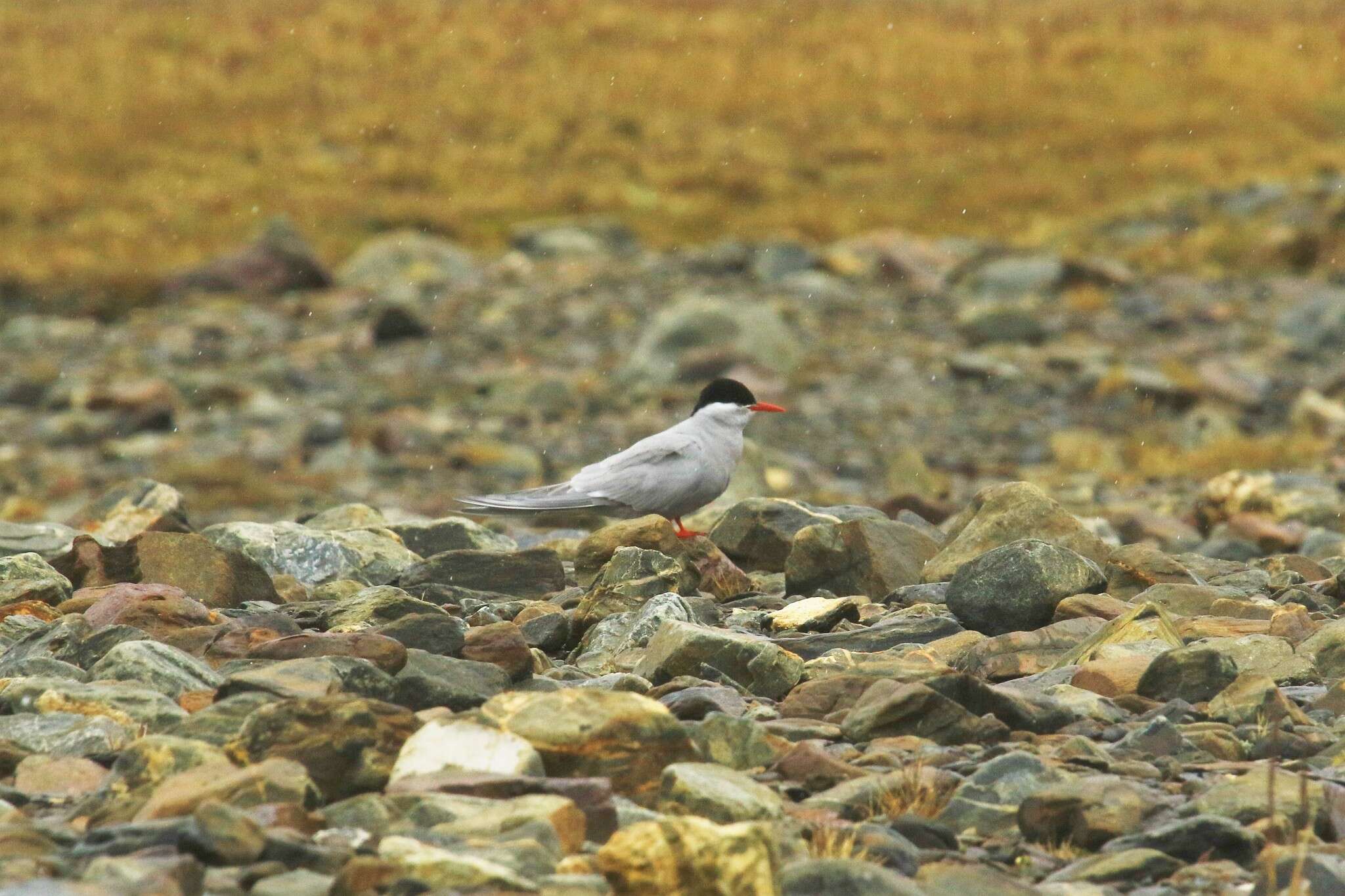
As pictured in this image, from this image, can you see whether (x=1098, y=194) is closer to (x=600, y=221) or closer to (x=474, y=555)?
(x=600, y=221)

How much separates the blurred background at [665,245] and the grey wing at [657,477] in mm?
3003

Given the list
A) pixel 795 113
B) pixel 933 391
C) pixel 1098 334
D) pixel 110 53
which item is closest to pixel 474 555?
pixel 933 391

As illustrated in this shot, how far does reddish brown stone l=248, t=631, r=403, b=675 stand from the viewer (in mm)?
5219

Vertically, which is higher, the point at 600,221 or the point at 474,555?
the point at 474,555

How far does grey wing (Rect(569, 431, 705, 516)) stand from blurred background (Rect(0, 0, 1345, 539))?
3003 mm

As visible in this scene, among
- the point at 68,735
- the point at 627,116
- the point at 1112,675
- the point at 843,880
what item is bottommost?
the point at 627,116

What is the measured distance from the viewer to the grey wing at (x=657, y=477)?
7988 millimetres

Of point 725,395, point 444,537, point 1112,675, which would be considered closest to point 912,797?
point 1112,675

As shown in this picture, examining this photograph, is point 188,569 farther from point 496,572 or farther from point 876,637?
point 876,637

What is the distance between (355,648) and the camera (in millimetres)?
5250

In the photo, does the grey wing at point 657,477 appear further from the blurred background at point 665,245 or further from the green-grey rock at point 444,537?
the blurred background at point 665,245

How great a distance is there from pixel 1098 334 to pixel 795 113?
1981 centimetres

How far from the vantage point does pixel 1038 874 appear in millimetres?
Answer: 4051

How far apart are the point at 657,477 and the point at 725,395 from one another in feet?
2.34
